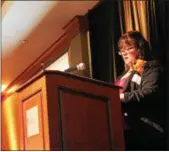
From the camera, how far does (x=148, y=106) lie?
3.24 meters

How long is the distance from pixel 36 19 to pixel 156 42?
1527 millimetres

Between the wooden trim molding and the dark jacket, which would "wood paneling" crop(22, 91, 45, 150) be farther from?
the wooden trim molding

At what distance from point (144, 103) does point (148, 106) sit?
0.13ft

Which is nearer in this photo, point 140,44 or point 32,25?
point 140,44

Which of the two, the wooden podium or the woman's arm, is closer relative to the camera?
the wooden podium

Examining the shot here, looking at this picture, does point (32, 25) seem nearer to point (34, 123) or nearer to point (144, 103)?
point (144, 103)

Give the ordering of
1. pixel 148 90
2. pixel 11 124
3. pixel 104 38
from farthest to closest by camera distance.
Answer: pixel 11 124, pixel 104 38, pixel 148 90

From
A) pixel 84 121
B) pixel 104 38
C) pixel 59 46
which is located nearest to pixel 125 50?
pixel 104 38

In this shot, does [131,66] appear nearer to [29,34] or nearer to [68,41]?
[68,41]

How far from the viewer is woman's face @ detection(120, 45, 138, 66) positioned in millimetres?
3416

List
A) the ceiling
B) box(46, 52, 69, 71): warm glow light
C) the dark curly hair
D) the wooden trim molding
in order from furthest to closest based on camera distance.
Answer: box(46, 52, 69, 71): warm glow light → the wooden trim molding → the ceiling → the dark curly hair

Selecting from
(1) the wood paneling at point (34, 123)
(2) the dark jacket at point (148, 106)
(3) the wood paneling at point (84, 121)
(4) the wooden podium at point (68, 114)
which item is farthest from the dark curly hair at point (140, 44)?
(1) the wood paneling at point (34, 123)

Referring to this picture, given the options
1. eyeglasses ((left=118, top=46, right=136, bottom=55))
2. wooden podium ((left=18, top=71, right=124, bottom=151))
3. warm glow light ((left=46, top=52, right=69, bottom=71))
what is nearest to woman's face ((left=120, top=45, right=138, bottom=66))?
eyeglasses ((left=118, top=46, right=136, bottom=55))

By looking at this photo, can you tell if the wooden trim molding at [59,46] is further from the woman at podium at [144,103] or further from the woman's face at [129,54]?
the woman at podium at [144,103]
